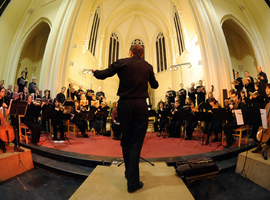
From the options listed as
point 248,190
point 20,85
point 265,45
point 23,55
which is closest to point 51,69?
point 20,85

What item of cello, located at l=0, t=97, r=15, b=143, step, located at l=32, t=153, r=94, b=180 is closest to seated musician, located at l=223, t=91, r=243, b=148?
step, located at l=32, t=153, r=94, b=180

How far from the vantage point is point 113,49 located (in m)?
17.9

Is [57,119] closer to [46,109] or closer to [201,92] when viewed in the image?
[46,109]

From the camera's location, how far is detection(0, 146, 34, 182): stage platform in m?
2.66

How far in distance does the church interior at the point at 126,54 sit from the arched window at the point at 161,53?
0.12 meters

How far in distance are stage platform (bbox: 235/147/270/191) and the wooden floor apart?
4.76ft

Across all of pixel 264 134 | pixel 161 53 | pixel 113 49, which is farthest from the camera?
pixel 113 49

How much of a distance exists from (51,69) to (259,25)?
14.7m

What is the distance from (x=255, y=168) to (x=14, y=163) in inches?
174

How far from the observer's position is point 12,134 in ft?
10.4

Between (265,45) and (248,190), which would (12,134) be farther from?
(265,45)

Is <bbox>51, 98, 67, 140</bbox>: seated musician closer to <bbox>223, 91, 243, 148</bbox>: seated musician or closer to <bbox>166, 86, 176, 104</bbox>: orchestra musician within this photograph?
<bbox>223, 91, 243, 148</bbox>: seated musician

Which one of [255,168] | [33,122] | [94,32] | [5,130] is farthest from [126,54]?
[255,168]

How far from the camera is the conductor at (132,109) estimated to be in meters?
1.76
